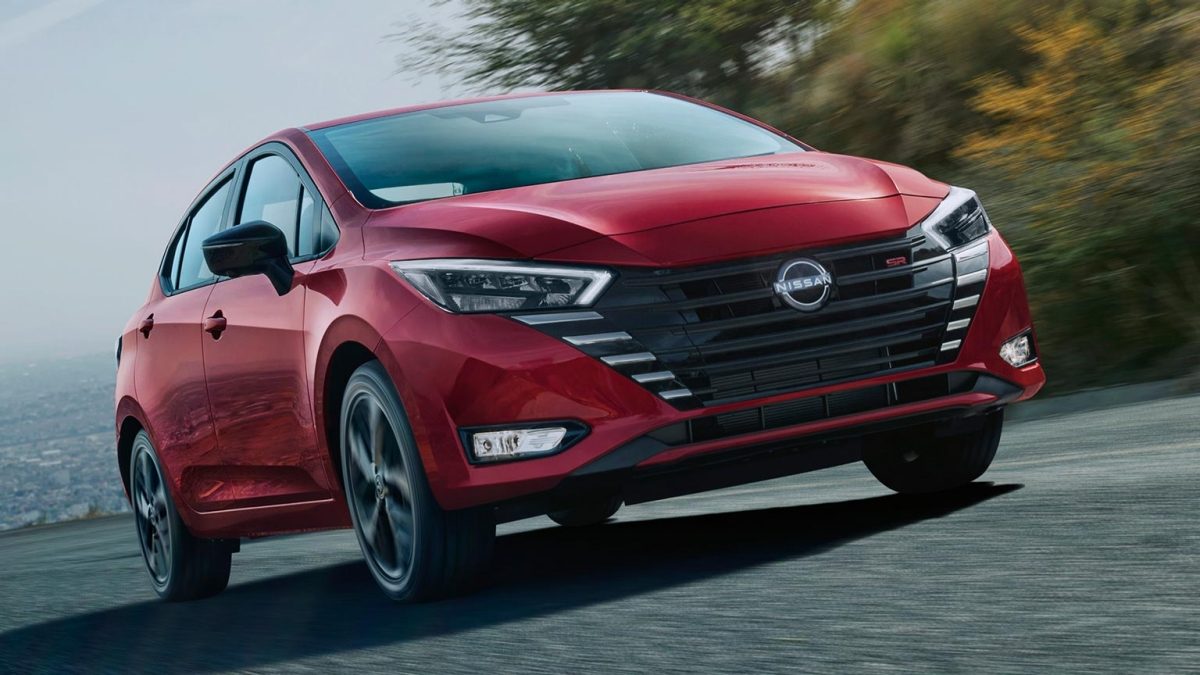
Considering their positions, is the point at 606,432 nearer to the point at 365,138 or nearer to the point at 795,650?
the point at 795,650

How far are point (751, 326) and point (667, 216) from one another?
0.39 metres

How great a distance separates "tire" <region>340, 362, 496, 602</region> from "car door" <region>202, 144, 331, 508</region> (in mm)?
304

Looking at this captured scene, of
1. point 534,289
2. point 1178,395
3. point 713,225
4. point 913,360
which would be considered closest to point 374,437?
point 534,289

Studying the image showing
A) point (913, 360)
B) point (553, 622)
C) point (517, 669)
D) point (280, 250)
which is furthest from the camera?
point (280, 250)

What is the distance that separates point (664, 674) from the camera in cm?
372

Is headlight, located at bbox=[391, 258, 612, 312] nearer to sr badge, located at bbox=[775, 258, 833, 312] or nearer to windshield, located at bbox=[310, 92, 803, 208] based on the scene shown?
sr badge, located at bbox=[775, 258, 833, 312]

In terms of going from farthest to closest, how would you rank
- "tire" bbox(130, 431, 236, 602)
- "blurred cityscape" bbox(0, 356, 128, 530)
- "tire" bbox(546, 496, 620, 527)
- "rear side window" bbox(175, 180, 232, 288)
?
"blurred cityscape" bbox(0, 356, 128, 530)
"tire" bbox(546, 496, 620, 527)
"tire" bbox(130, 431, 236, 602)
"rear side window" bbox(175, 180, 232, 288)

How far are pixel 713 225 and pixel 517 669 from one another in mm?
1411

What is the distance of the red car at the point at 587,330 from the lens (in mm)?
4750

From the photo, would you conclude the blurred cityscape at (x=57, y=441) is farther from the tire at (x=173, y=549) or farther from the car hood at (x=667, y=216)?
the car hood at (x=667, y=216)

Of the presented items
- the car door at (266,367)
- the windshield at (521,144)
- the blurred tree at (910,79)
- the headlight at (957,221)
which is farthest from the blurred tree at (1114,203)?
the car door at (266,367)

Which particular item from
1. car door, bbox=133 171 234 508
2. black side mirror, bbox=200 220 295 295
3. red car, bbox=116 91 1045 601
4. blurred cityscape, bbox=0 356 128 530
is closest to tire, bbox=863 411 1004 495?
red car, bbox=116 91 1045 601

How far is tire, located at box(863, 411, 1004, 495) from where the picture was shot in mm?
5840

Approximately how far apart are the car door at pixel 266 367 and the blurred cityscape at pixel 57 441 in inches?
2357
